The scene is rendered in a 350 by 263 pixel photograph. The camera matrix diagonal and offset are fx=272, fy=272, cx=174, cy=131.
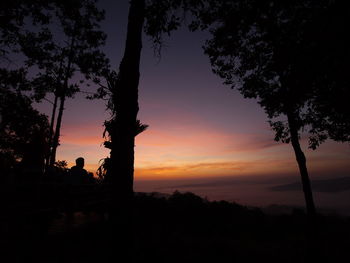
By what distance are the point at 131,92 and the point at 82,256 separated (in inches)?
218

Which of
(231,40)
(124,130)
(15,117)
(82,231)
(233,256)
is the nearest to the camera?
(124,130)

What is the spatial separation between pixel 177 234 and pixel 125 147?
948 cm

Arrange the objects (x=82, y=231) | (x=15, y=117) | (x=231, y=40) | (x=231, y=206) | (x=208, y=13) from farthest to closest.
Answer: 1. (x=231, y=206)
2. (x=15, y=117)
3. (x=231, y=40)
4. (x=208, y=13)
5. (x=82, y=231)

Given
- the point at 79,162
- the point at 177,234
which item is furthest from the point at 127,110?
the point at 177,234

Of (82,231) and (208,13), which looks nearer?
(82,231)

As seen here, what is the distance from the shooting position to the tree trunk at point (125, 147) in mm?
5086

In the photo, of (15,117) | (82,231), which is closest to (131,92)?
(82,231)

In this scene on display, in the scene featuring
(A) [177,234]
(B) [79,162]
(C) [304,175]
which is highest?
(B) [79,162]

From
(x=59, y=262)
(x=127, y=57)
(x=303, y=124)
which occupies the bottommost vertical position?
(x=59, y=262)

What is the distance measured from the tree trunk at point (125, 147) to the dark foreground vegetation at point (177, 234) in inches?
8.4

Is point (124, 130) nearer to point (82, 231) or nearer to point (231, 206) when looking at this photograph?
point (82, 231)

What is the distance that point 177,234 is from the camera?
13.5 meters

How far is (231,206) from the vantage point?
21.8 meters

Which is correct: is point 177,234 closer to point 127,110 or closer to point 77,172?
point 77,172
